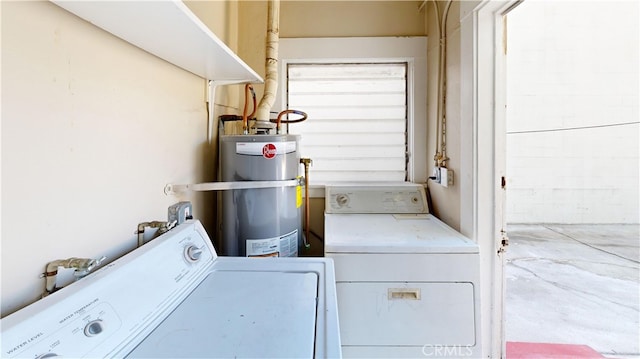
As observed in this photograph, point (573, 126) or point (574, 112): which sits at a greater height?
point (574, 112)

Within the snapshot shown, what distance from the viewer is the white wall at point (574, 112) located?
4238 millimetres

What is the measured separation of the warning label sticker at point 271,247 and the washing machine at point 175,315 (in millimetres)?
421

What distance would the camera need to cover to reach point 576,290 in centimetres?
259

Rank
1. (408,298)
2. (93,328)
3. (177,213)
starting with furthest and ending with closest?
1. (408,298)
2. (177,213)
3. (93,328)

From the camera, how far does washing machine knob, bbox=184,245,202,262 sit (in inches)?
34.6

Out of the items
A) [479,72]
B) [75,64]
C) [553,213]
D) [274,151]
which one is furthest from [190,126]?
[553,213]

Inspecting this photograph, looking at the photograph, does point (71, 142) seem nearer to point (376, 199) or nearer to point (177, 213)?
point (177, 213)

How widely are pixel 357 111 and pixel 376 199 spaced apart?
26.9 inches

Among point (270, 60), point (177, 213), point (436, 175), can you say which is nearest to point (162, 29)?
point (177, 213)

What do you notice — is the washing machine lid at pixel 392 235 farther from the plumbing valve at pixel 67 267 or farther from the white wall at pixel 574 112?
the white wall at pixel 574 112

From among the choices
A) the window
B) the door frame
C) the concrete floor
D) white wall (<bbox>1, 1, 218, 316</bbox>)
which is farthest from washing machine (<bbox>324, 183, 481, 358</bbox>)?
the concrete floor

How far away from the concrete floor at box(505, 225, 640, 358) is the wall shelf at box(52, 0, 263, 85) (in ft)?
8.00

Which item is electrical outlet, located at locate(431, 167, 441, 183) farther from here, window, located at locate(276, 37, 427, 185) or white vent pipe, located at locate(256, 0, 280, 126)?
white vent pipe, located at locate(256, 0, 280, 126)

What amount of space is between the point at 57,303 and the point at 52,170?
0.31 m
